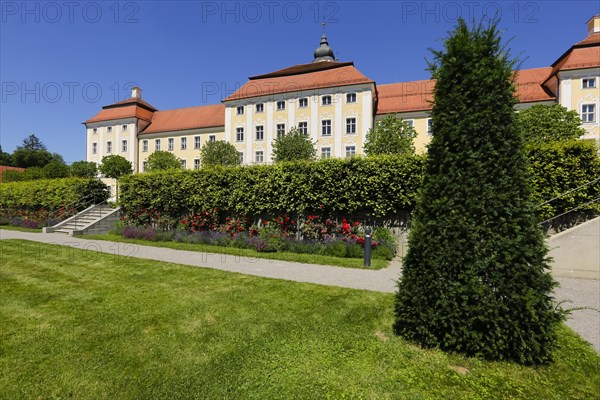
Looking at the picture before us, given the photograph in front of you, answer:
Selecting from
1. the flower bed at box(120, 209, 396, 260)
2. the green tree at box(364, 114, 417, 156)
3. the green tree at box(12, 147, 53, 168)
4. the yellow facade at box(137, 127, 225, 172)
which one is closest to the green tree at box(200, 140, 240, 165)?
the flower bed at box(120, 209, 396, 260)

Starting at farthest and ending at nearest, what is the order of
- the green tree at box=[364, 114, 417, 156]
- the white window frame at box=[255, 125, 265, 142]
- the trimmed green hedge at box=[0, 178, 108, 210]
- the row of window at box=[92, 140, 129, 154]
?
the row of window at box=[92, 140, 129, 154]
the white window frame at box=[255, 125, 265, 142]
the green tree at box=[364, 114, 417, 156]
the trimmed green hedge at box=[0, 178, 108, 210]

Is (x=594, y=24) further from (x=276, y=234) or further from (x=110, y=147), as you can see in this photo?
(x=110, y=147)

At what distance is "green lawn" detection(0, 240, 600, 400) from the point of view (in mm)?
2646

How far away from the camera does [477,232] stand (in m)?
3.17

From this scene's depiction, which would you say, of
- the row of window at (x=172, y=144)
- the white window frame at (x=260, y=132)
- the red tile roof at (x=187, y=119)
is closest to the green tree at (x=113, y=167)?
the row of window at (x=172, y=144)

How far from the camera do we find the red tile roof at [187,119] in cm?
4200

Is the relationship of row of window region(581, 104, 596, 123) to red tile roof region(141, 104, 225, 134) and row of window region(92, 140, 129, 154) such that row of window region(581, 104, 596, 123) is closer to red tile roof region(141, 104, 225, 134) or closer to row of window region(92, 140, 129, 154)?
red tile roof region(141, 104, 225, 134)

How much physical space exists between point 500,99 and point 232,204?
410 inches

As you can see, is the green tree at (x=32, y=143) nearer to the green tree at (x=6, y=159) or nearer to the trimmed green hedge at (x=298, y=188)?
the green tree at (x=6, y=159)

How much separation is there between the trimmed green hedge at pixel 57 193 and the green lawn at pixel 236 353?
15650mm

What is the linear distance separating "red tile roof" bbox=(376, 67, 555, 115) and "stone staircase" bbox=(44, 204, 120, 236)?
29181mm

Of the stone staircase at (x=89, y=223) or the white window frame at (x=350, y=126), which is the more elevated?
the white window frame at (x=350, y=126)

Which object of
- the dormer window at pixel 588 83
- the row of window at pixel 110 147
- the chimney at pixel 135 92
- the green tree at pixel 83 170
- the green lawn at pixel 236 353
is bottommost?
the green lawn at pixel 236 353

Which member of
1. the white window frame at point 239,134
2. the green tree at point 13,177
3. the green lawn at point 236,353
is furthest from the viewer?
the white window frame at point 239,134
